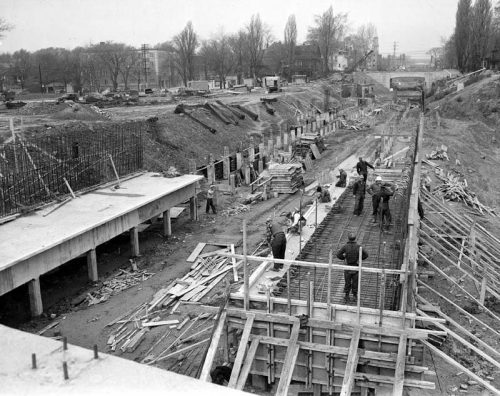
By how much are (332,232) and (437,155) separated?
19.3 metres

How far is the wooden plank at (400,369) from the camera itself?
9.33 m

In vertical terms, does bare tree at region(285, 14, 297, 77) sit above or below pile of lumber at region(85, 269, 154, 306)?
above

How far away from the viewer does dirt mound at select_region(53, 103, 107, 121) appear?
32.7 m

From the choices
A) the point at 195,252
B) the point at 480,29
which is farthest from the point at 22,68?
the point at 195,252

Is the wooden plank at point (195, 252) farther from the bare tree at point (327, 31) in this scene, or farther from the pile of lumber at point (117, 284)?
the bare tree at point (327, 31)

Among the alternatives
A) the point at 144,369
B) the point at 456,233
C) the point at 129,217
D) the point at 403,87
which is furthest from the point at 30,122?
the point at 403,87

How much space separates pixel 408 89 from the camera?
77.1 m

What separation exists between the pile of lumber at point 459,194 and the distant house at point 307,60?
71.7 m

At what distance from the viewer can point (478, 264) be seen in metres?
16.3

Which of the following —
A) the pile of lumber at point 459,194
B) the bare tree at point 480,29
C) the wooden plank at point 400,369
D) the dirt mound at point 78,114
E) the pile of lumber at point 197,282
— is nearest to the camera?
the wooden plank at point 400,369

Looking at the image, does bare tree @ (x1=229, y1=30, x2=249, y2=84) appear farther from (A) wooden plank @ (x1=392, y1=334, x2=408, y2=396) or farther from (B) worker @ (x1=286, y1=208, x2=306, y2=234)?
(A) wooden plank @ (x1=392, y1=334, x2=408, y2=396)

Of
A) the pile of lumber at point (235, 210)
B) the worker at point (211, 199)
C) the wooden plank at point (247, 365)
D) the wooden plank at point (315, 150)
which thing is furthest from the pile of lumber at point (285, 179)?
the wooden plank at point (247, 365)

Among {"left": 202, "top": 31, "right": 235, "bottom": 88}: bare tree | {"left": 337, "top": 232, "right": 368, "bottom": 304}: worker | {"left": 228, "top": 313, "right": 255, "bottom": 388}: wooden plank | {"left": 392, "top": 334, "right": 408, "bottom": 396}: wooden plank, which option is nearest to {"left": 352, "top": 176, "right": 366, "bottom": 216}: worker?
{"left": 337, "top": 232, "right": 368, "bottom": 304}: worker

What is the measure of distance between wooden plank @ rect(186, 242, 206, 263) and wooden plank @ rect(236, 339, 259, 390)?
7.03 meters
